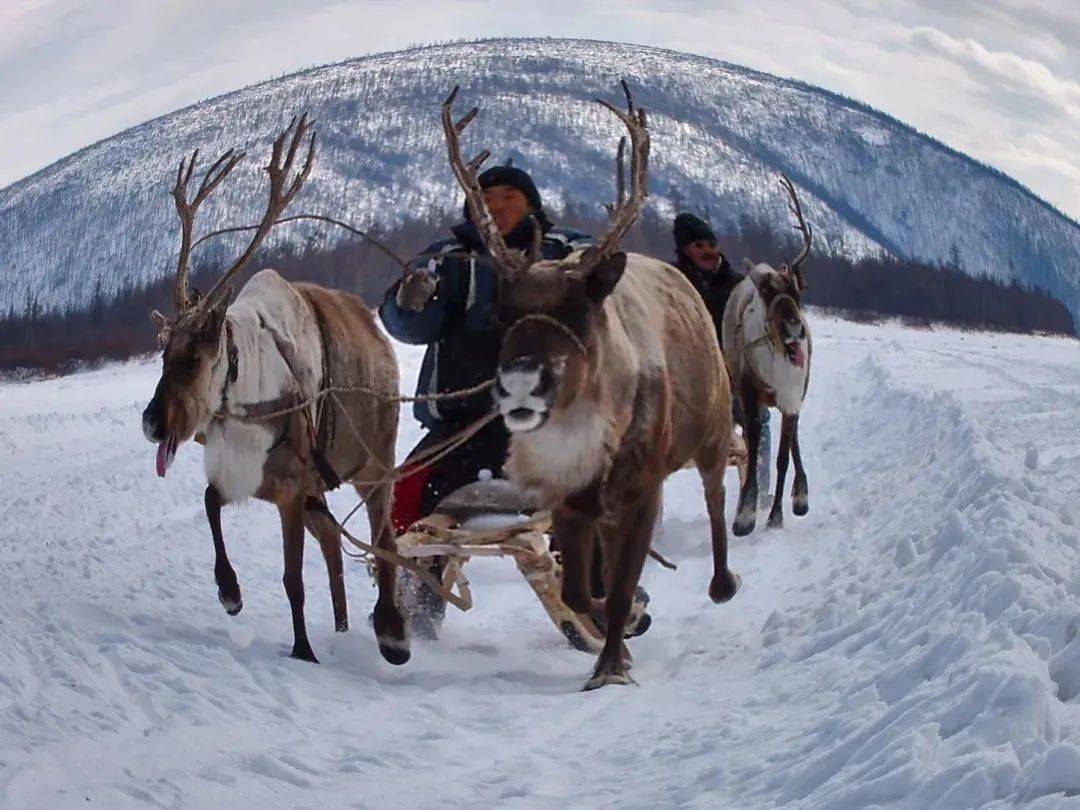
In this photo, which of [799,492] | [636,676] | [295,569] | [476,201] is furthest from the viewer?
[799,492]

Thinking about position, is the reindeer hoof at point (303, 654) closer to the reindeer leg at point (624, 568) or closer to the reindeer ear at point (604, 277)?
the reindeer leg at point (624, 568)

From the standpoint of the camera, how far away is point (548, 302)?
15.0 feet

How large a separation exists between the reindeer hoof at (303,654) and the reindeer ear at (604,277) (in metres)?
2.28

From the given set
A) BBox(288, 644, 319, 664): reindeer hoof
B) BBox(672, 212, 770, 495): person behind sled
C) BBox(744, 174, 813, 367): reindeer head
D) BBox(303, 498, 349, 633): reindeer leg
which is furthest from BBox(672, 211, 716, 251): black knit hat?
BBox(288, 644, 319, 664): reindeer hoof

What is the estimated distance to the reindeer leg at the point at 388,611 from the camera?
5.95 m

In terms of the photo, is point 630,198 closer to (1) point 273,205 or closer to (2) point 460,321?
(2) point 460,321

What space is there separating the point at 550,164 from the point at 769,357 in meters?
31.4

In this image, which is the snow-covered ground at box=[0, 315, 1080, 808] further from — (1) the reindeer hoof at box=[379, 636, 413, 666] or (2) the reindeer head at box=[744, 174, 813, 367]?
(2) the reindeer head at box=[744, 174, 813, 367]

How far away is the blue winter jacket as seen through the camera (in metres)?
5.89

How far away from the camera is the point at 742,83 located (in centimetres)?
7456

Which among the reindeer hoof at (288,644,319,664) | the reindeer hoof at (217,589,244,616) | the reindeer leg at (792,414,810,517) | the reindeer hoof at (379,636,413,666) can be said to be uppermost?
the reindeer hoof at (217,589,244,616)

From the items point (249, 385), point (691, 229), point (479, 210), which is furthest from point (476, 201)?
point (691, 229)

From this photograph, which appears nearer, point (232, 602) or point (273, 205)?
point (232, 602)

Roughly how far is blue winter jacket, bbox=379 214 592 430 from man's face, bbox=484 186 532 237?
71mm
